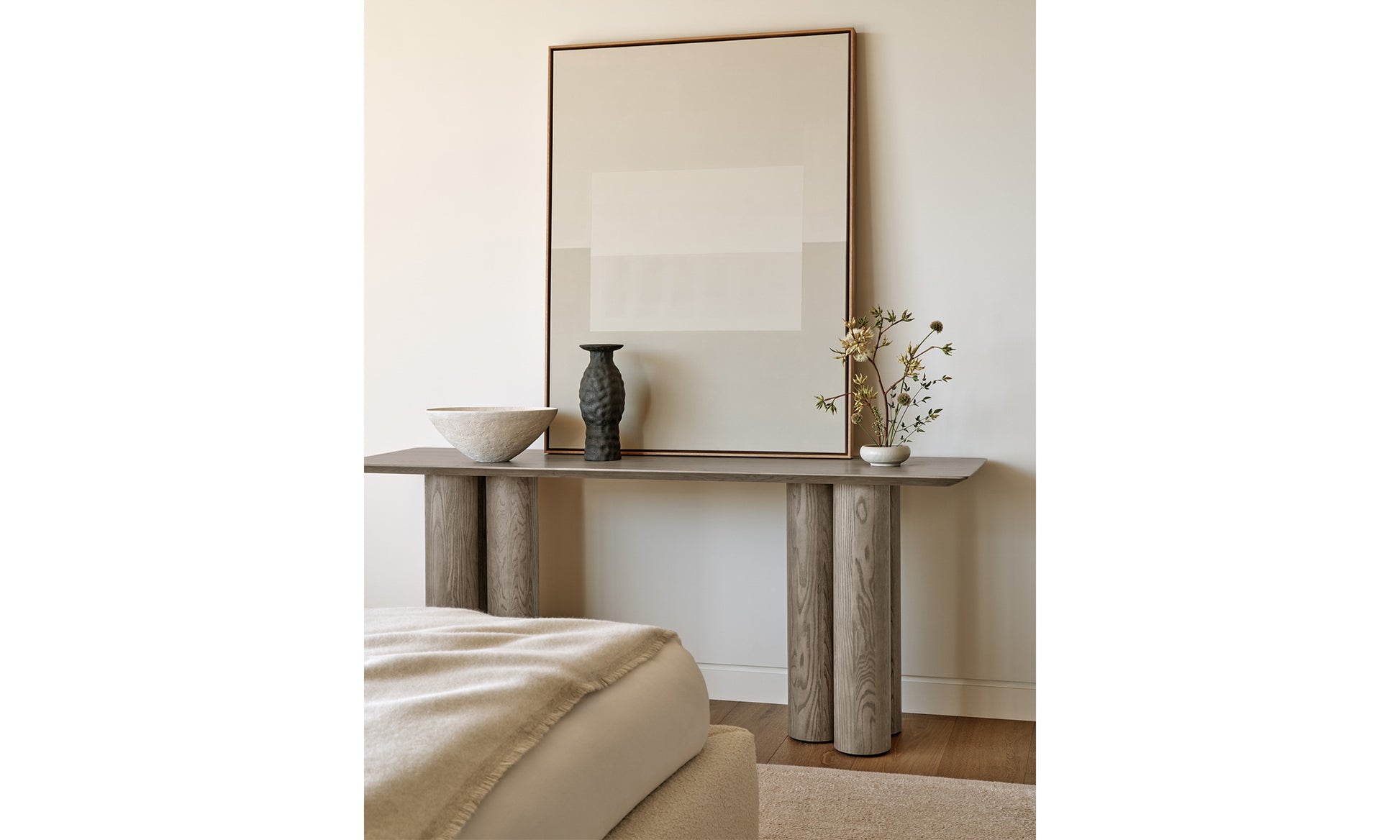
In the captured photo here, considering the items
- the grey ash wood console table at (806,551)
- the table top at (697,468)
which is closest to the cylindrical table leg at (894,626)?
the grey ash wood console table at (806,551)

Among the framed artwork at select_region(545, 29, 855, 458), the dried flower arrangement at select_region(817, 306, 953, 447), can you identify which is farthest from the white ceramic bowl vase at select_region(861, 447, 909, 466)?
the framed artwork at select_region(545, 29, 855, 458)

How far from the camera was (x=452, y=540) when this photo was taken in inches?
→ 133

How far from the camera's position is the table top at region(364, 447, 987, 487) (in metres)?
2.89

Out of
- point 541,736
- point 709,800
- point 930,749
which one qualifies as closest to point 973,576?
point 930,749

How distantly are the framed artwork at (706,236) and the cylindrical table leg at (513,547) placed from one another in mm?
297

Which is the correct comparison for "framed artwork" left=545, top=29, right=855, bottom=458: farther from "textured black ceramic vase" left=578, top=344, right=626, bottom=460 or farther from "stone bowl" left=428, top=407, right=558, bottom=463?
"stone bowl" left=428, top=407, right=558, bottom=463

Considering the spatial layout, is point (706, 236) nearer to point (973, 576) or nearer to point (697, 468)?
point (697, 468)

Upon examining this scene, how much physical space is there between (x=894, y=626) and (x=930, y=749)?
0.37 meters

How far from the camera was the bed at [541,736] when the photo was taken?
1.16 meters

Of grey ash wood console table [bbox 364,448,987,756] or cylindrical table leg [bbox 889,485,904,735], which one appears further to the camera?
cylindrical table leg [bbox 889,485,904,735]

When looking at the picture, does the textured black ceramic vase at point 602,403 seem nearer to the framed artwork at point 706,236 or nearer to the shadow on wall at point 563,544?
the framed artwork at point 706,236

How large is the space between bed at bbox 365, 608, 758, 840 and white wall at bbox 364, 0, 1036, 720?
63.3 inches
